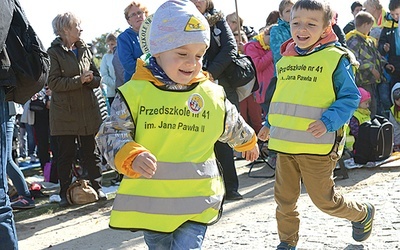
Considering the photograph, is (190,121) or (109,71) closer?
(190,121)

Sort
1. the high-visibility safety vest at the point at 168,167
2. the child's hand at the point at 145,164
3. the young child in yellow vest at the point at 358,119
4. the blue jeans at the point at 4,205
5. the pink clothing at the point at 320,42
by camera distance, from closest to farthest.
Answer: the child's hand at the point at 145,164 → the high-visibility safety vest at the point at 168,167 → the blue jeans at the point at 4,205 → the pink clothing at the point at 320,42 → the young child in yellow vest at the point at 358,119

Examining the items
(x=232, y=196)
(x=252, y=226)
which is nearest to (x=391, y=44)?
(x=232, y=196)

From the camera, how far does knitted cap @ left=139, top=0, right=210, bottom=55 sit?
3184 millimetres

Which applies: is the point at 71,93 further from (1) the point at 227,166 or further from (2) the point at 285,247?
(2) the point at 285,247

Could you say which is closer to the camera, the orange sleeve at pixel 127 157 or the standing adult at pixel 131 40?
the orange sleeve at pixel 127 157

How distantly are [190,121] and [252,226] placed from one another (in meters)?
2.29

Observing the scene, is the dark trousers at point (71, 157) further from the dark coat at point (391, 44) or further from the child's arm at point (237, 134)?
the dark coat at point (391, 44)

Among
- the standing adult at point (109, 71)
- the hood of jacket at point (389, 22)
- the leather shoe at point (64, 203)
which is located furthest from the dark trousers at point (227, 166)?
the hood of jacket at point (389, 22)

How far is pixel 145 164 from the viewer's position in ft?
9.34

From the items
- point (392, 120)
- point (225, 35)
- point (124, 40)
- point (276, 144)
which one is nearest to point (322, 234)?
point (276, 144)

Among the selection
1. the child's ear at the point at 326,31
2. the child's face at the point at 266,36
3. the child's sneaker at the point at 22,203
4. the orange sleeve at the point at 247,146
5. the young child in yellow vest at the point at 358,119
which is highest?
the child's ear at the point at 326,31

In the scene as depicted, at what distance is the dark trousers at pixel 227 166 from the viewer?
655 cm

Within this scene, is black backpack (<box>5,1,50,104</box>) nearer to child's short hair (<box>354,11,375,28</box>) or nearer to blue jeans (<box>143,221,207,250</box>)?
blue jeans (<box>143,221,207,250</box>)

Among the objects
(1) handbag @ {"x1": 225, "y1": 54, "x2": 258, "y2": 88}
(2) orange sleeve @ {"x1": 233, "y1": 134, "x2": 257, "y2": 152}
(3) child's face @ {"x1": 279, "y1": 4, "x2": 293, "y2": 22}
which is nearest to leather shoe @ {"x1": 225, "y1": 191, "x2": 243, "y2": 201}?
(1) handbag @ {"x1": 225, "y1": 54, "x2": 258, "y2": 88}
